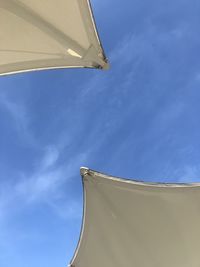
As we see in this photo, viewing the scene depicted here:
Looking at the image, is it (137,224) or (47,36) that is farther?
(137,224)

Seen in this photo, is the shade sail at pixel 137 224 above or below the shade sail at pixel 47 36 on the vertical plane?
below

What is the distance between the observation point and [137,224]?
722 inches

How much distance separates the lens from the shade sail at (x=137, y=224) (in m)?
16.4

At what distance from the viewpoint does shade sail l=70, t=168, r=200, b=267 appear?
645 inches

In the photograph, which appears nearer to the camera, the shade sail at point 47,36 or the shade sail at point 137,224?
the shade sail at point 47,36

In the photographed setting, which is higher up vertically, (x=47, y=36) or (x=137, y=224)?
(x=47, y=36)

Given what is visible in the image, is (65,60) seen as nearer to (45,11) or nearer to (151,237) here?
(45,11)

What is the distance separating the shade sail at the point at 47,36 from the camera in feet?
46.3

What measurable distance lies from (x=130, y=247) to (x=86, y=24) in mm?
9544

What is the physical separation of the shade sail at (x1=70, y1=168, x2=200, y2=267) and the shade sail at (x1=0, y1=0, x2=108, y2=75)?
3927 millimetres

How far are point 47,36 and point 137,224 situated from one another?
27.2 feet

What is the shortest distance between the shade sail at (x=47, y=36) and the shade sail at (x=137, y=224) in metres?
3.93

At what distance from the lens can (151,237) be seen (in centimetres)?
1870

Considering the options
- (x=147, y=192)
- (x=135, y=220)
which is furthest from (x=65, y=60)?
(x=135, y=220)
